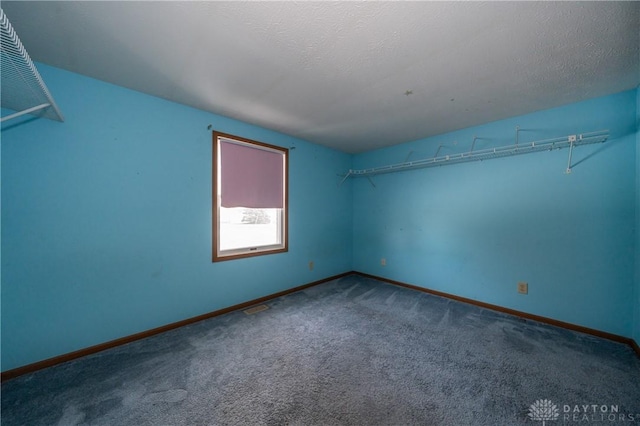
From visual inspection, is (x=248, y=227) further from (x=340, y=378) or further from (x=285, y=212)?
(x=340, y=378)

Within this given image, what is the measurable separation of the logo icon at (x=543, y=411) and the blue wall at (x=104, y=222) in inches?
105

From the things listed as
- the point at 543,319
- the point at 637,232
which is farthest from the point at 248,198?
the point at 637,232

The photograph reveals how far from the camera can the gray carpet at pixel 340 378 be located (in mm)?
1311

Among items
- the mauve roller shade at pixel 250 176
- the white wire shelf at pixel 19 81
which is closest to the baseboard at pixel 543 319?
the mauve roller shade at pixel 250 176

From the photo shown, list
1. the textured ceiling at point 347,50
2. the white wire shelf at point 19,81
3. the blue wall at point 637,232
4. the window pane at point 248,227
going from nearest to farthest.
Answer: the white wire shelf at point 19,81
the textured ceiling at point 347,50
the blue wall at point 637,232
the window pane at point 248,227

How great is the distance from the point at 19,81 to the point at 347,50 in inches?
78.5

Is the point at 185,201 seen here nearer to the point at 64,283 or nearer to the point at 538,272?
the point at 64,283

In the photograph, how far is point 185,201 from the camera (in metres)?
2.37

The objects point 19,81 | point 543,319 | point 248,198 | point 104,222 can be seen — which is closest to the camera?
point 19,81

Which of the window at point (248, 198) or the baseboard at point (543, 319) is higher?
the window at point (248, 198)

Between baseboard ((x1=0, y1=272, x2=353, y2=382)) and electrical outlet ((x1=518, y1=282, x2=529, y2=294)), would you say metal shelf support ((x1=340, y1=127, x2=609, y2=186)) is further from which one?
baseboard ((x1=0, y1=272, x2=353, y2=382))

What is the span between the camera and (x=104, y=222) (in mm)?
1926

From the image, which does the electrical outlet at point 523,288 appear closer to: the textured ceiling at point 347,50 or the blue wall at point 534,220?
the blue wall at point 534,220

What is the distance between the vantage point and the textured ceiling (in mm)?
1254
